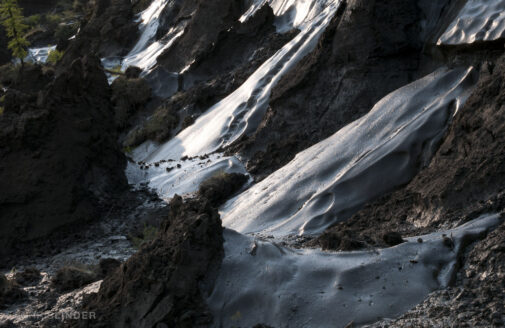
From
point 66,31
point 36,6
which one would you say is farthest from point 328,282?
point 36,6

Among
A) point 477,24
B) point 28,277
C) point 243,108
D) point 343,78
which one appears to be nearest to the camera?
point 28,277

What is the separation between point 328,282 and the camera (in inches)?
221

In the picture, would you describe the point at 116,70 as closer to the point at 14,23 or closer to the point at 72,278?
the point at 14,23

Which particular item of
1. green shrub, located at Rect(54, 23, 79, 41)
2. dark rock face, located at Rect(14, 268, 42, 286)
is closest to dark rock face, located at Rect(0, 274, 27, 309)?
dark rock face, located at Rect(14, 268, 42, 286)

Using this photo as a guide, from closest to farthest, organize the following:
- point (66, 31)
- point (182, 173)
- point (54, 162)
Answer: point (54, 162)
point (182, 173)
point (66, 31)

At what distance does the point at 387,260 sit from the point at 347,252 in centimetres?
44

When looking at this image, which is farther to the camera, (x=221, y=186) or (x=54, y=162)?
(x=54, y=162)

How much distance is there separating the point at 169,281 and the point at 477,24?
660 centimetres

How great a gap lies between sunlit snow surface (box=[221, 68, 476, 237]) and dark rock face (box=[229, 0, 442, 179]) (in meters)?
1.25

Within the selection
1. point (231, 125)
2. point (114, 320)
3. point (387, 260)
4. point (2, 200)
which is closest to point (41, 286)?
point (114, 320)

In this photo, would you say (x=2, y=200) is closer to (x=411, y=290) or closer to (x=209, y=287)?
(x=209, y=287)

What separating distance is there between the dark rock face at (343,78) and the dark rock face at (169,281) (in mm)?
5852

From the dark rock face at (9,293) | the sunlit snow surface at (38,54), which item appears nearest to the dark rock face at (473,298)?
the dark rock face at (9,293)

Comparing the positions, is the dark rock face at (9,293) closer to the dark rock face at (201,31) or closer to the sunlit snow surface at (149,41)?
the dark rock face at (201,31)
